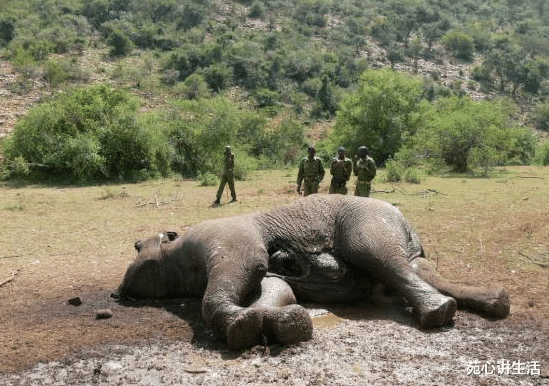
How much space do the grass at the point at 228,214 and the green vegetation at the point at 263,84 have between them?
2928 mm

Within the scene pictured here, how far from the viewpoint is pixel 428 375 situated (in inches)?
178

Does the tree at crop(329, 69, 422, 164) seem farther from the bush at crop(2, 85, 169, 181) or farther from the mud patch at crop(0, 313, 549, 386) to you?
the mud patch at crop(0, 313, 549, 386)

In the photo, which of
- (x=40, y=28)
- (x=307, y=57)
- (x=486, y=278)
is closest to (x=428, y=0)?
Result: (x=307, y=57)

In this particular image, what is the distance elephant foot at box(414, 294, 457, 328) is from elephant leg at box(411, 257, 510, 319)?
41 cm

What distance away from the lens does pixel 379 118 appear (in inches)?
1094

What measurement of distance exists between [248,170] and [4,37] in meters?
31.8

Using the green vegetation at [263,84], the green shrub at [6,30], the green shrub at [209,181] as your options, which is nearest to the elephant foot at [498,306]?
the green vegetation at [263,84]

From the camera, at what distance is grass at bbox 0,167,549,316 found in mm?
8109

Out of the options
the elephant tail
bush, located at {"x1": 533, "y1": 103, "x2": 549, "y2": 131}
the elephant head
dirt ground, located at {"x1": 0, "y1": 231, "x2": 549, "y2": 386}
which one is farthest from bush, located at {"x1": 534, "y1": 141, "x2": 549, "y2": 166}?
the elephant head

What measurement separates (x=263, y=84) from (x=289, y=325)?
144ft

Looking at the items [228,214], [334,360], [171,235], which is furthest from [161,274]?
[228,214]

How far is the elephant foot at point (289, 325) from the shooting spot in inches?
199

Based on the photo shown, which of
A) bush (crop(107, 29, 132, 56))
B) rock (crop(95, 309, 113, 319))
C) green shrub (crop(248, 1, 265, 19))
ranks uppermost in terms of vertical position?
green shrub (crop(248, 1, 265, 19))

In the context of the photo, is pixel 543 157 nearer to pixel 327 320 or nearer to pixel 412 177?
pixel 412 177
